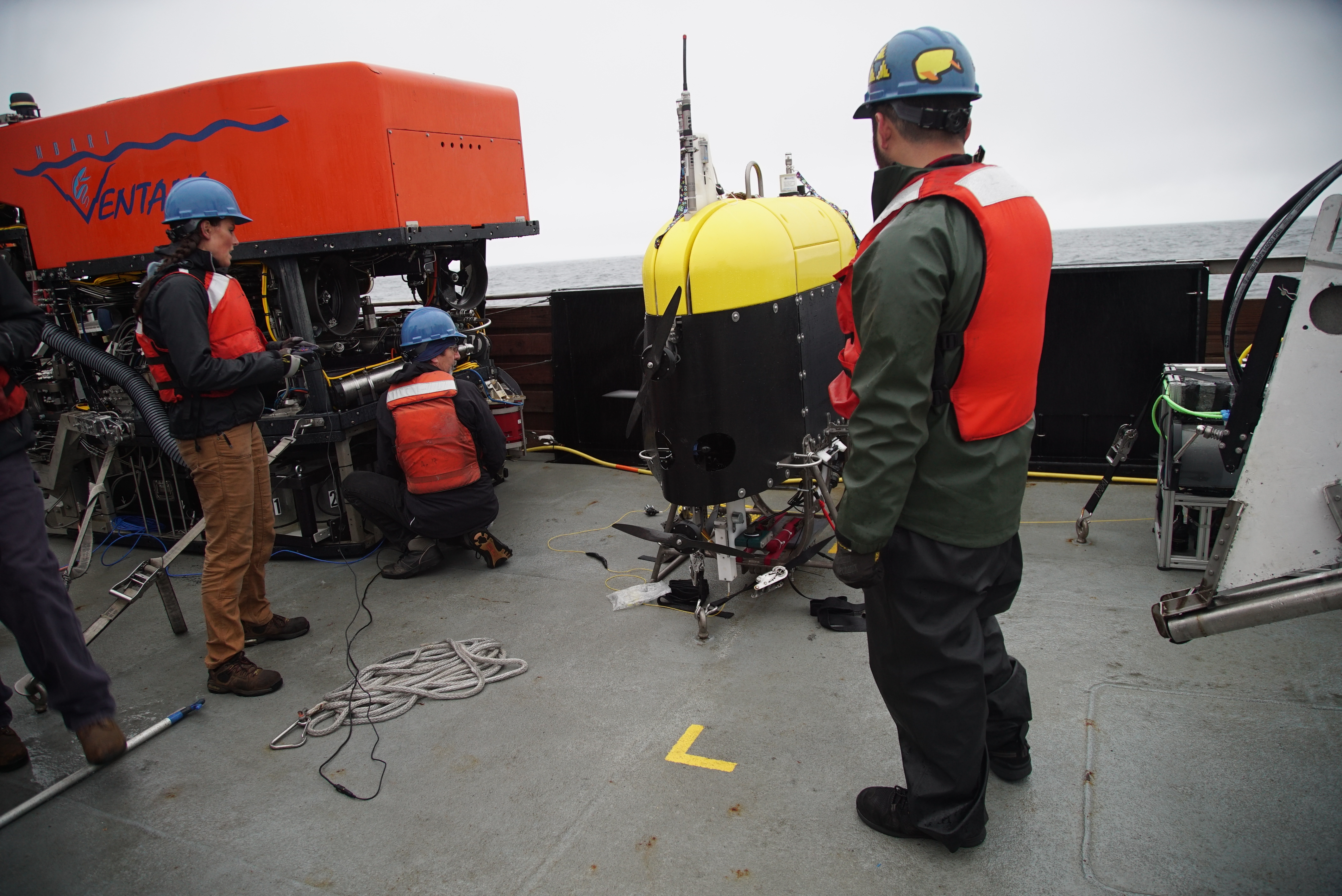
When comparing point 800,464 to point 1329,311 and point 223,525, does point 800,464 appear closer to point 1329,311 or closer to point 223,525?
point 1329,311

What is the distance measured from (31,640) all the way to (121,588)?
0.79 meters

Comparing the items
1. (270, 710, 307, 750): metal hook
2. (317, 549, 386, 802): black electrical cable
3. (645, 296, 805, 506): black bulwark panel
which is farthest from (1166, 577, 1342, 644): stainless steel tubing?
(270, 710, 307, 750): metal hook

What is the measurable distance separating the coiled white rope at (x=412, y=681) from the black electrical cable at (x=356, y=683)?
0.04 metres

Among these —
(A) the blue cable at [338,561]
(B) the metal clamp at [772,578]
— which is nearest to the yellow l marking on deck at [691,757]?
(B) the metal clamp at [772,578]

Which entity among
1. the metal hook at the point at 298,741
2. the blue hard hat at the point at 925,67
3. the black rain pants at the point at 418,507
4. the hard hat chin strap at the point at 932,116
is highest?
the blue hard hat at the point at 925,67

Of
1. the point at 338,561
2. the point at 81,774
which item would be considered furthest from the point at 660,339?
the point at 338,561

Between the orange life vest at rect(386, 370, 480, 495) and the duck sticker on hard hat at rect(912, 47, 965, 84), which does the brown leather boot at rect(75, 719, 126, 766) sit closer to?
the orange life vest at rect(386, 370, 480, 495)

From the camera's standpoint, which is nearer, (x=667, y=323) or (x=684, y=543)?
(x=667, y=323)

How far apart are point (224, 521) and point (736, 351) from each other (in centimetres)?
221

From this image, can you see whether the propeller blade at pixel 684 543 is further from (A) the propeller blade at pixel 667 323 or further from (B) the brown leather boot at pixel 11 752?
(B) the brown leather boot at pixel 11 752

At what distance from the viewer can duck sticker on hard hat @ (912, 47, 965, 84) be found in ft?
6.38

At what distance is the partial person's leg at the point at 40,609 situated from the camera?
272cm

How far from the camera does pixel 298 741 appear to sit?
120 inches

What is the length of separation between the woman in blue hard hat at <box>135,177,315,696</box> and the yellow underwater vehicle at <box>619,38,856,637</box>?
5.29ft
